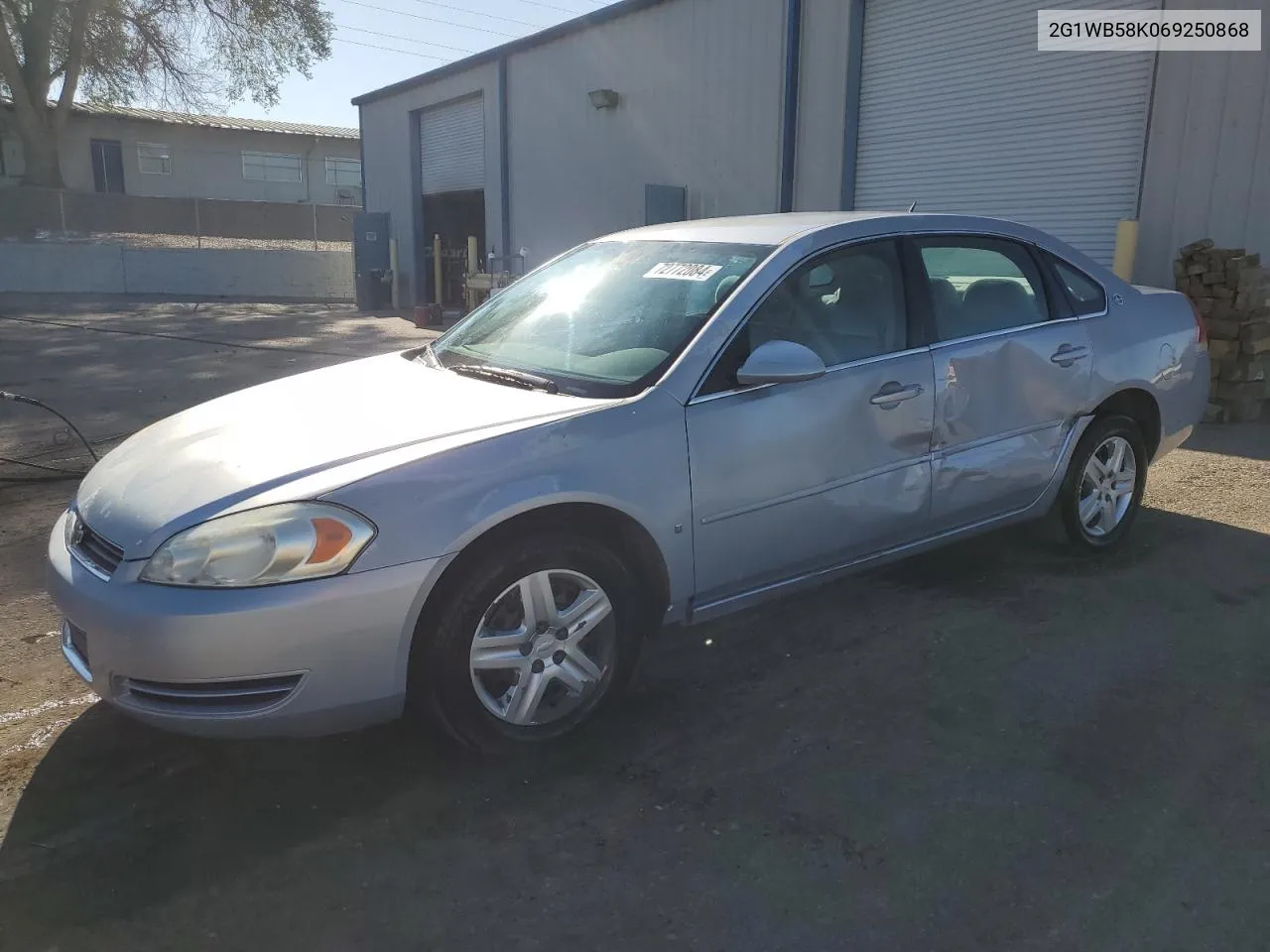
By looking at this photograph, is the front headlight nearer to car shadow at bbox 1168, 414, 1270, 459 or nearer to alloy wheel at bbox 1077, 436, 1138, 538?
alloy wheel at bbox 1077, 436, 1138, 538

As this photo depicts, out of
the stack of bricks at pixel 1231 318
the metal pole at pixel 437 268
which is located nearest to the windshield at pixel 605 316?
the stack of bricks at pixel 1231 318

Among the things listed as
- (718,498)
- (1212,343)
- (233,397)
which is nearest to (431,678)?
(718,498)

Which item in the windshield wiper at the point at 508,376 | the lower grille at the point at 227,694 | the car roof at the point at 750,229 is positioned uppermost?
the car roof at the point at 750,229

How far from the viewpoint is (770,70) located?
13.4 m

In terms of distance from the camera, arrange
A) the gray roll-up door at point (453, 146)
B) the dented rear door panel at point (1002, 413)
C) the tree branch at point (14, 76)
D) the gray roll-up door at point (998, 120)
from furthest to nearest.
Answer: the tree branch at point (14, 76)
the gray roll-up door at point (453, 146)
the gray roll-up door at point (998, 120)
the dented rear door panel at point (1002, 413)

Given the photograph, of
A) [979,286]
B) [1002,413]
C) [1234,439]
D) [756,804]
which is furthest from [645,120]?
[756,804]

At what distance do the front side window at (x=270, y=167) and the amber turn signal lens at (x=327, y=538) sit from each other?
4114 cm

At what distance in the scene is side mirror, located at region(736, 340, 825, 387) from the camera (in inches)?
127

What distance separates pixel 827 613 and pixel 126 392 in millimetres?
8165

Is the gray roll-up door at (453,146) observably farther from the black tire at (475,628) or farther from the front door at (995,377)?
the black tire at (475,628)

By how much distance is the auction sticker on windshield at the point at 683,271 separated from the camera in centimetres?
366

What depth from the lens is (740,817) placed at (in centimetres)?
273

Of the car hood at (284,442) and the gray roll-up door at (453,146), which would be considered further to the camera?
the gray roll-up door at (453,146)

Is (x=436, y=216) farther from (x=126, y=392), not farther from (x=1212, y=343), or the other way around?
(x=1212, y=343)
